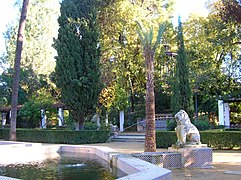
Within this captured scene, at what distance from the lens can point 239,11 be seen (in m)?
14.9

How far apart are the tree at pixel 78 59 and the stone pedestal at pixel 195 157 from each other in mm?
13179

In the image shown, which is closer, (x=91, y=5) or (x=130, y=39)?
(x=91, y=5)

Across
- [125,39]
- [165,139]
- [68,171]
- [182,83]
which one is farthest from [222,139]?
[125,39]

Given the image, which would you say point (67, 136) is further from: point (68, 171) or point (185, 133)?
point (185, 133)

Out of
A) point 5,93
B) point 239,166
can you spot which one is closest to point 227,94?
point 239,166

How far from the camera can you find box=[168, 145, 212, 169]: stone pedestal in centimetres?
1003

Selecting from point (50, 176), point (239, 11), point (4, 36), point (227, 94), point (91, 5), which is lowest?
point (50, 176)

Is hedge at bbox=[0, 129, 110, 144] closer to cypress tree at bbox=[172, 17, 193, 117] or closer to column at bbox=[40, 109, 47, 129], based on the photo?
cypress tree at bbox=[172, 17, 193, 117]

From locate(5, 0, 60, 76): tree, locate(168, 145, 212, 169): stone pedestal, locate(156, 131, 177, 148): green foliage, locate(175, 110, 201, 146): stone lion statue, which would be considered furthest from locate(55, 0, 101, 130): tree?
locate(5, 0, 60, 76): tree

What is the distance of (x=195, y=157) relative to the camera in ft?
33.2

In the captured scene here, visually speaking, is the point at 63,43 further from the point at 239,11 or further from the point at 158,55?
the point at 239,11

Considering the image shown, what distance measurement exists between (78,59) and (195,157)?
561 inches

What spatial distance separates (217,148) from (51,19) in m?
31.2

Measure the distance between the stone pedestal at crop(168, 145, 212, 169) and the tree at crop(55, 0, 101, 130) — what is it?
1318 cm
